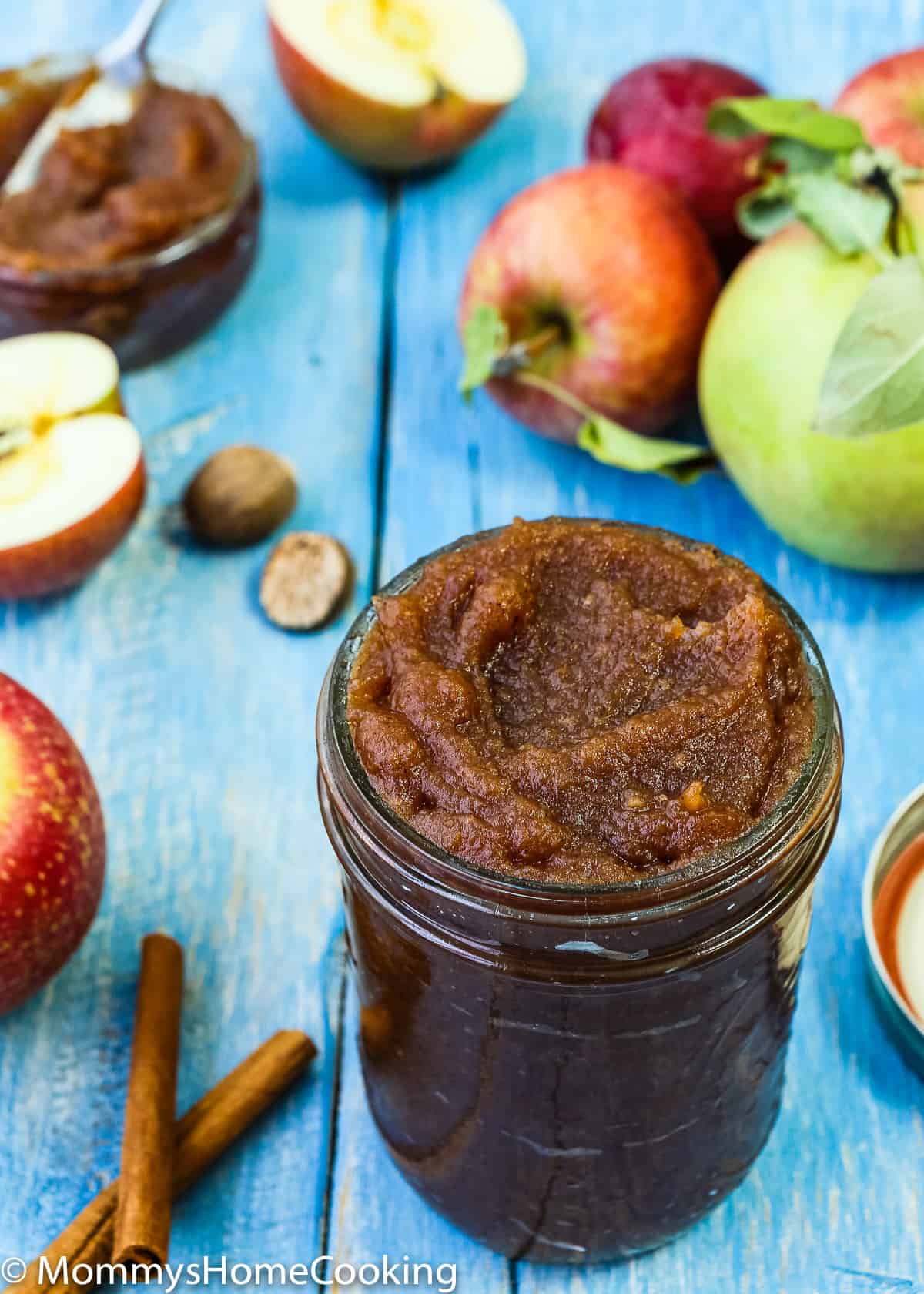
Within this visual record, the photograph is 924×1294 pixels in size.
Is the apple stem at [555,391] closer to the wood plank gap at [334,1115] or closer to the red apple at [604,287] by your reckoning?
the red apple at [604,287]

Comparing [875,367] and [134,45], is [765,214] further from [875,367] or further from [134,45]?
[134,45]

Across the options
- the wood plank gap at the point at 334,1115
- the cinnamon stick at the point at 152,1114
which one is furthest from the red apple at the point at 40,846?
the wood plank gap at the point at 334,1115

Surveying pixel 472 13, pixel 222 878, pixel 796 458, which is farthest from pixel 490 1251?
pixel 472 13

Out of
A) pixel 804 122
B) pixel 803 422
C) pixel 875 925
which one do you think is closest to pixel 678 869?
pixel 875 925

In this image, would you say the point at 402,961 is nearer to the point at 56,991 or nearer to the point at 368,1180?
the point at 368,1180

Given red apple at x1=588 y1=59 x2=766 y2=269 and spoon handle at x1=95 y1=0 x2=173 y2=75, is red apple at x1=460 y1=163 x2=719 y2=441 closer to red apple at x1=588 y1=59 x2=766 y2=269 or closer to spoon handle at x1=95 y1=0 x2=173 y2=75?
red apple at x1=588 y1=59 x2=766 y2=269
